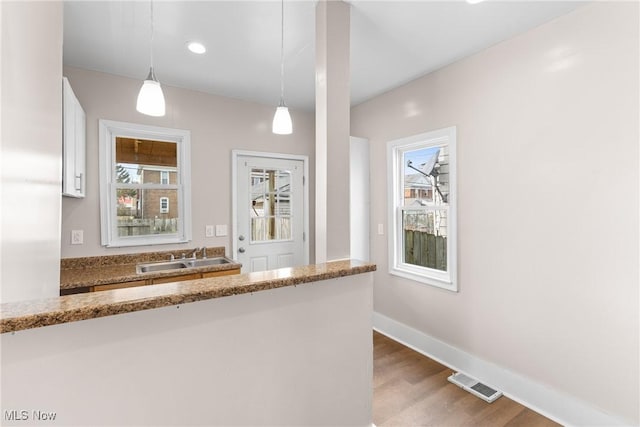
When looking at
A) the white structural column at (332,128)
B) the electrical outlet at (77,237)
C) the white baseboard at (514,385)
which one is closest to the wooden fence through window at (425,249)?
the white baseboard at (514,385)

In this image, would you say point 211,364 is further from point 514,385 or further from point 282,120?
point 514,385

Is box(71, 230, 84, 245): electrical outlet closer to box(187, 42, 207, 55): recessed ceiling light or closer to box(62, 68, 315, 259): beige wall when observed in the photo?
box(62, 68, 315, 259): beige wall

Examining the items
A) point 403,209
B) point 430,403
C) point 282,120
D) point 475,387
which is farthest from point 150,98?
point 475,387

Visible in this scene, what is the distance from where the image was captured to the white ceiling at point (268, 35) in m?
1.83

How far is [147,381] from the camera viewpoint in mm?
1030

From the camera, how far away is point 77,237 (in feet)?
8.45

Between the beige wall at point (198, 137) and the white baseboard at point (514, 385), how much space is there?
171cm

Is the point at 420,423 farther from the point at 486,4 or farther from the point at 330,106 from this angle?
the point at 486,4

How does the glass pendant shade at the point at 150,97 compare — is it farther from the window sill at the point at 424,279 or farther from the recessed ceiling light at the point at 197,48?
the window sill at the point at 424,279

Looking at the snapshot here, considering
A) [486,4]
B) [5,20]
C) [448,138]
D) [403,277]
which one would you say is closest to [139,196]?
[5,20]

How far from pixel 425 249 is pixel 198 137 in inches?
106

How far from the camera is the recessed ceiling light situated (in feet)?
7.29

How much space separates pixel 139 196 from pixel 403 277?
2.85 metres

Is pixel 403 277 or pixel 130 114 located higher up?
pixel 130 114
